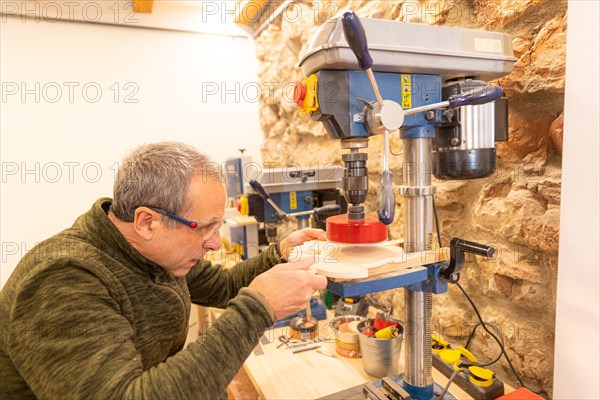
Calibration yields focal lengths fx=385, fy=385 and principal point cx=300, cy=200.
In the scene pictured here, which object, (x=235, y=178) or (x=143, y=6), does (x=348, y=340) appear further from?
(x=143, y=6)

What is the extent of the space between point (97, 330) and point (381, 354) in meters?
0.68

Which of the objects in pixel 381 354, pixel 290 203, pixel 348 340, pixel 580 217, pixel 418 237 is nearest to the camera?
pixel 580 217

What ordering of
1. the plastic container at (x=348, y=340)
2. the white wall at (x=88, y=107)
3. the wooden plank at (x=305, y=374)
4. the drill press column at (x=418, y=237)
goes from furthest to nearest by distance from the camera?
1. the white wall at (x=88, y=107)
2. the plastic container at (x=348, y=340)
3. the wooden plank at (x=305, y=374)
4. the drill press column at (x=418, y=237)

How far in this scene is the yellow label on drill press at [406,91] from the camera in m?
0.75

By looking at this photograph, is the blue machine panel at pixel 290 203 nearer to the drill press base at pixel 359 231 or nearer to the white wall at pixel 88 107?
the drill press base at pixel 359 231

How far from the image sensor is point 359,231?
2.39ft

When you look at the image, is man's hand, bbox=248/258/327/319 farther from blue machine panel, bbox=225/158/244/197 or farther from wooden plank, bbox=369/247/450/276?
blue machine panel, bbox=225/158/244/197

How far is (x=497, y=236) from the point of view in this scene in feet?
3.19

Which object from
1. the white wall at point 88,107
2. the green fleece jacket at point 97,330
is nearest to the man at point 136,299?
the green fleece jacket at point 97,330

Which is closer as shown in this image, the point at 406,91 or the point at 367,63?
the point at 367,63

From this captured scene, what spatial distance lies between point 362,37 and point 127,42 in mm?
2223

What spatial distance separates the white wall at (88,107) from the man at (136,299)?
5.64ft

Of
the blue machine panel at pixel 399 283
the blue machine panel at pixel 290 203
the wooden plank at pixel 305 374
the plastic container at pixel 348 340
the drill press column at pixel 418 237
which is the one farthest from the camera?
the blue machine panel at pixel 290 203

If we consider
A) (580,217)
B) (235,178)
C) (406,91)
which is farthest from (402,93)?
(235,178)
